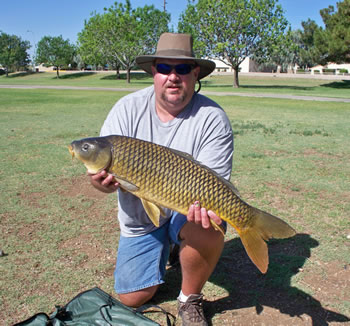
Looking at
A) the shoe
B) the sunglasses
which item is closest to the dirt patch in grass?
the shoe

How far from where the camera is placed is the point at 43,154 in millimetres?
7750

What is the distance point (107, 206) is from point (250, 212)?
2.90 metres

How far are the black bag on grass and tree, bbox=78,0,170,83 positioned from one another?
45.3 m

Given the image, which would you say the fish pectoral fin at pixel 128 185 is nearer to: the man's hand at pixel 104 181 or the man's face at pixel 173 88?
the man's hand at pixel 104 181

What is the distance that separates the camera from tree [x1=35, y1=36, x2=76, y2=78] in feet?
231

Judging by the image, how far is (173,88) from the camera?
3.02 m

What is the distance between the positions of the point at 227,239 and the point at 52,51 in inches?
2897

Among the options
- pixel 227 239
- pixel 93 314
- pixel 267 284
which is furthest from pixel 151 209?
pixel 227 239

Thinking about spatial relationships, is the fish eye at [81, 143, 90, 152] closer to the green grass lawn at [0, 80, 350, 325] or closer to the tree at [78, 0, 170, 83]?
the green grass lawn at [0, 80, 350, 325]

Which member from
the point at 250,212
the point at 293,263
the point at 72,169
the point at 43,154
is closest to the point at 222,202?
the point at 250,212

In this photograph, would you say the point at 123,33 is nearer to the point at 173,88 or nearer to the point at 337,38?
the point at 337,38

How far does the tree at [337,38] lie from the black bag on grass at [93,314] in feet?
136

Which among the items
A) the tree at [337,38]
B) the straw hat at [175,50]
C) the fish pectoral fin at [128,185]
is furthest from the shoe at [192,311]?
the tree at [337,38]

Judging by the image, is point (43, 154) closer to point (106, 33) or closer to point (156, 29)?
point (106, 33)
